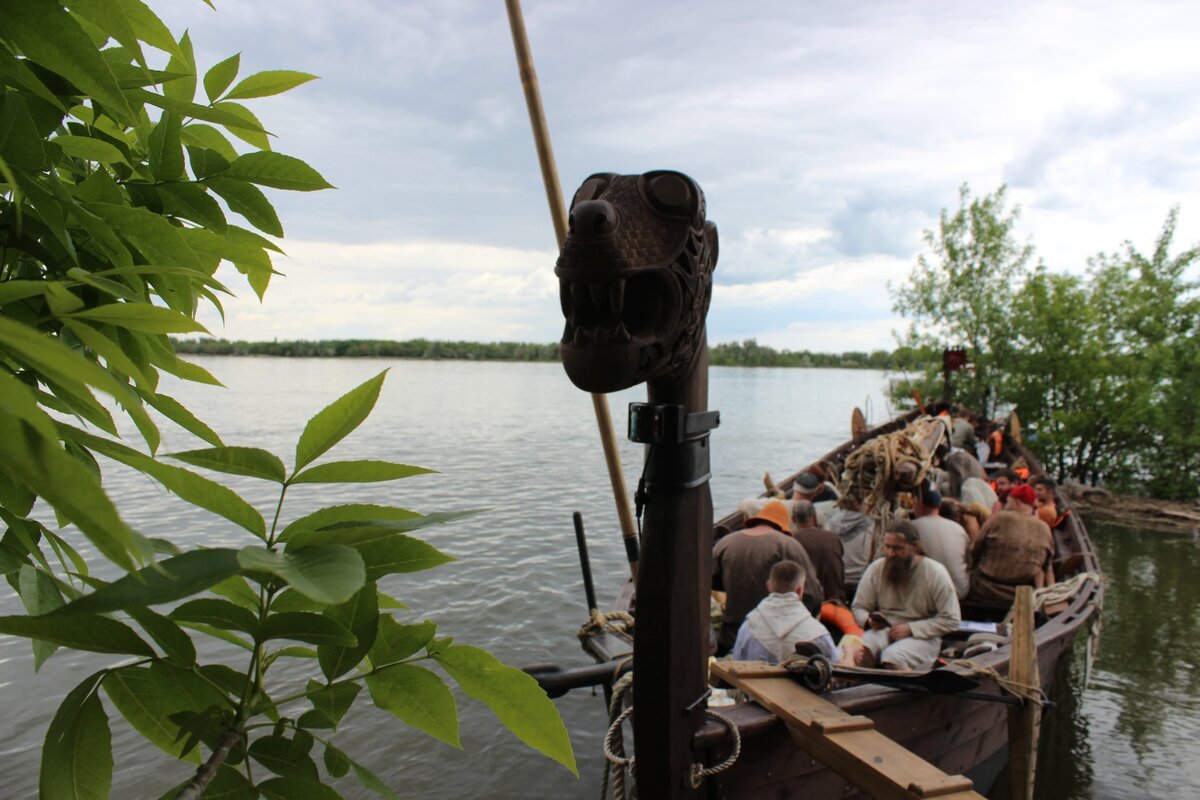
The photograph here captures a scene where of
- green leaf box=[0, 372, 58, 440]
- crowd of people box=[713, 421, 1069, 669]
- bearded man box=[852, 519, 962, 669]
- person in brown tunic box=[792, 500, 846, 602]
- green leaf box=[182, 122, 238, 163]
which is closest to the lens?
green leaf box=[0, 372, 58, 440]

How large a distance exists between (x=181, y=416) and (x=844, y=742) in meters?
2.97

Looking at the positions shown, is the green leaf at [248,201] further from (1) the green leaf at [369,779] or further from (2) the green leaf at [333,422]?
(1) the green leaf at [369,779]

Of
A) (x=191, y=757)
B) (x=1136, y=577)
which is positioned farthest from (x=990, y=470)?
(x=191, y=757)

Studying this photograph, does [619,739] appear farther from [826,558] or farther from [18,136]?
[826,558]

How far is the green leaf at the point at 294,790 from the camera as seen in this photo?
71cm

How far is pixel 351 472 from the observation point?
0.70 metres

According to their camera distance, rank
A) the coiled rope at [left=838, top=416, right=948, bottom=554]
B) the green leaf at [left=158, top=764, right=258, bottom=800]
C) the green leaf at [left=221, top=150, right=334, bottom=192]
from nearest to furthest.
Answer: the green leaf at [left=158, top=764, right=258, bottom=800], the green leaf at [left=221, top=150, right=334, bottom=192], the coiled rope at [left=838, top=416, right=948, bottom=554]

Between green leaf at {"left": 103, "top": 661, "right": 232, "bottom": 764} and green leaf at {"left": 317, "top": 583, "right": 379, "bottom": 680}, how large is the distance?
0.10 metres

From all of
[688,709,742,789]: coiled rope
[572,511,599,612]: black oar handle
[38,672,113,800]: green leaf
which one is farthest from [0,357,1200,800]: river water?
[572,511,599,612]: black oar handle

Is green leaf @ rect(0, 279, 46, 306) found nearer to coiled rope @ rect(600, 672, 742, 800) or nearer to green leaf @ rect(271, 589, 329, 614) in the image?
green leaf @ rect(271, 589, 329, 614)

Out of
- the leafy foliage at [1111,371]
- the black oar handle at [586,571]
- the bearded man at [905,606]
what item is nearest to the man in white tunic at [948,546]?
the bearded man at [905,606]

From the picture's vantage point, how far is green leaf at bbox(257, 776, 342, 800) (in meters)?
0.71

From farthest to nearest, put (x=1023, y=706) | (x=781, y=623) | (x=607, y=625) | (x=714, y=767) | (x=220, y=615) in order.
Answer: (x=781, y=623), (x=1023, y=706), (x=607, y=625), (x=714, y=767), (x=220, y=615)

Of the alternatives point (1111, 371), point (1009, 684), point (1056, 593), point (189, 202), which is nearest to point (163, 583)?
point (189, 202)
